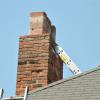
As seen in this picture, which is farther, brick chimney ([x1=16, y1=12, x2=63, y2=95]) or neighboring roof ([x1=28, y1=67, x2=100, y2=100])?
brick chimney ([x1=16, y1=12, x2=63, y2=95])

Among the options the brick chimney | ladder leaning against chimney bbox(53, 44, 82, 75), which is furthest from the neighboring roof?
ladder leaning against chimney bbox(53, 44, 82, 75)

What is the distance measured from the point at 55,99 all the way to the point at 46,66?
170 centimetres

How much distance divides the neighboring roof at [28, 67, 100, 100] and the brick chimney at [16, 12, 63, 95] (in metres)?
1.07

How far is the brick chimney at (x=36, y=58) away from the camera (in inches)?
345

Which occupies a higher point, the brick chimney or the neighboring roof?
the brick chimney

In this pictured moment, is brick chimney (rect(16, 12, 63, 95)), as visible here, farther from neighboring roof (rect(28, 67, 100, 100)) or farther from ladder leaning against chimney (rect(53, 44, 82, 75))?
neighboring roof (rect(28, 67, 100, 100))

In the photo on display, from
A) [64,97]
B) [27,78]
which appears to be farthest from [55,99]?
[27,78]

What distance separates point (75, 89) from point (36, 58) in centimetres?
181

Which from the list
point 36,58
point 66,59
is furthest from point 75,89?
point 66,59

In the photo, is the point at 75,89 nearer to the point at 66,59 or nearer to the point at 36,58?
the point at 36,58

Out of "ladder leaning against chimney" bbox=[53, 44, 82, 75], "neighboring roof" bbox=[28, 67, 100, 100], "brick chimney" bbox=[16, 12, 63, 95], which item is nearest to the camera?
"neighboring roof" bbox=[28, 67, 100, 100]

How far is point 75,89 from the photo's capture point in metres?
7.39

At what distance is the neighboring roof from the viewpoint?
7230 millimetres

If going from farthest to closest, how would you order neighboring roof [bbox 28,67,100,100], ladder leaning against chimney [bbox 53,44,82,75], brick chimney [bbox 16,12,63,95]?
ladder leaning against chimney [bbox 53,44,82,75]
brick chimney [bbox 16,12,63,95]
neighboring roof [bbox 28,67,100,100]
